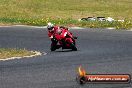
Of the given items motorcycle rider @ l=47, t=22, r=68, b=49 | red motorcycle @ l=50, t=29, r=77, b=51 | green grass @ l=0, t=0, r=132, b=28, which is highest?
motorcycle rider @ l=47, t=22, r=68, b=49

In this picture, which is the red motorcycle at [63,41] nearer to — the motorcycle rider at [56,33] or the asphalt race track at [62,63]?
the motorcycle rider at [56,33]

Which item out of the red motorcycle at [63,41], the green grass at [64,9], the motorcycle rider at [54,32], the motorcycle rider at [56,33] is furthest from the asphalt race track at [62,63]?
the green grass at [64,9]

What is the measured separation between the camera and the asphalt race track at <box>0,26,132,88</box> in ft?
37.3

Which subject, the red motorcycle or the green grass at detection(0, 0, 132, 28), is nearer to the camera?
the red motorcycle

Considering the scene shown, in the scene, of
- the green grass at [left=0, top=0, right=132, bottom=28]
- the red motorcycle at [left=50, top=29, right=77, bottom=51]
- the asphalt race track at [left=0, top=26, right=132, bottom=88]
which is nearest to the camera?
the asphalt race track at [left=0, top=26, right=132, bottom=88]

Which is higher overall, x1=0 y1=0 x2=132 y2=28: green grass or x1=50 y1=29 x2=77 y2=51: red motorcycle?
x1=50 y1=29 x2=77 y2=51: red motorcycle

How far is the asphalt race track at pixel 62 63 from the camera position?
11.4 meters

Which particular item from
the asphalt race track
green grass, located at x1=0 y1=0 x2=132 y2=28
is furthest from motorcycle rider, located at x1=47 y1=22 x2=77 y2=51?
green grass, located at x1=0 y1=0 x2=132 y2=28

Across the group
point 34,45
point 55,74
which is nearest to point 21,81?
point 55,74

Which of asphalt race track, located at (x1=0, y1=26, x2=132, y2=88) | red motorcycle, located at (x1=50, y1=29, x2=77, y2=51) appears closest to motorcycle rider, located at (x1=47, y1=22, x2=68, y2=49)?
red motorcycle, located at (x1=50, y1=29, x2=77, y2=51)

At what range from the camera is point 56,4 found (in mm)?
53562

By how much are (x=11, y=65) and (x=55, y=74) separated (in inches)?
90.3

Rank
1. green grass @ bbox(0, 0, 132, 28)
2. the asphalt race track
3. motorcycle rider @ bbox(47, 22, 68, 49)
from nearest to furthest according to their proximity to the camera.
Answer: the asphalt race track → motorcycle rider @ bbox(47, 22, 68, 49) → green grass @ bbox(0, 0, 132, 28)

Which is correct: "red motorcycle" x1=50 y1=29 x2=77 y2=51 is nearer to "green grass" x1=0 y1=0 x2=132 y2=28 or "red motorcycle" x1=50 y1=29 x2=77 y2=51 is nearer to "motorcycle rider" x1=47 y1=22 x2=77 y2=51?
"motorcycle rider" x1=47 y1=22 x2=77 y2=51
